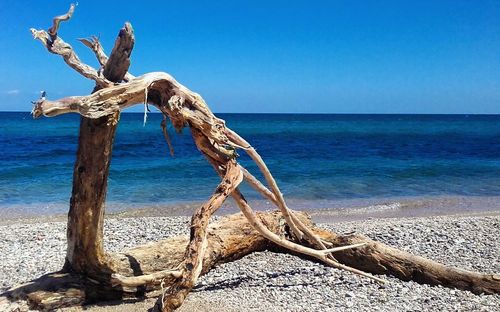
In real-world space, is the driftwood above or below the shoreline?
above

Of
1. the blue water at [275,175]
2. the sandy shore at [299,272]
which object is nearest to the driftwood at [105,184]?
the sandy shore at [299,272]

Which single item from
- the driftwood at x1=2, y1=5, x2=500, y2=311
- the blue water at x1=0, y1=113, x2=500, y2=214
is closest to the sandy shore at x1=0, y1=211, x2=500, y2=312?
the driftwood at x1=2, y1=5, x2=500, y2=311

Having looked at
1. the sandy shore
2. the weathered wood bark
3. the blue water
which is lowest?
the blue water

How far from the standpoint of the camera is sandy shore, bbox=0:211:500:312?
5910 millimetres

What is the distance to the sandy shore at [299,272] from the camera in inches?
233

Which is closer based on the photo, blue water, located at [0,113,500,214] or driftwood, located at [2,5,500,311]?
driftwood, located at [2,5,500,311]

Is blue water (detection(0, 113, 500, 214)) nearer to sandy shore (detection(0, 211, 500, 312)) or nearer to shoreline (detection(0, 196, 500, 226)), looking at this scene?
shoreline (detection(0, 196, 500, 226))

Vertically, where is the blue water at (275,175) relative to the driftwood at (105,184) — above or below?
below

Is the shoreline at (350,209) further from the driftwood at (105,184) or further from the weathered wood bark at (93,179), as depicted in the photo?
the weathered wood bark at (93,179)

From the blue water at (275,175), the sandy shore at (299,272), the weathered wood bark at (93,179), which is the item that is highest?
the weathered wood bark at (93,179)

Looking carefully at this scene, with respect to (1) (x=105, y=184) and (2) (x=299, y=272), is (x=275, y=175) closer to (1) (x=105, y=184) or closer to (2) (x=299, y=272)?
(2) (x=299, y=272)

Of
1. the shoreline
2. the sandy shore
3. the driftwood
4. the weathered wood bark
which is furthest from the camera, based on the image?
the shoreline

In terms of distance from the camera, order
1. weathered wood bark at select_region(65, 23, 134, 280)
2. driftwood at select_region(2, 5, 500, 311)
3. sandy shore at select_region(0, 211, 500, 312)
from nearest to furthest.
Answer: driftwood at select_region(2, 5, 500, 311)
weathered wood bark at select_region(65, 23, 134, 280)
sandy shore at select_region(0, 211, 500, 312)

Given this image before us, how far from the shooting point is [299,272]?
716 centimetres
